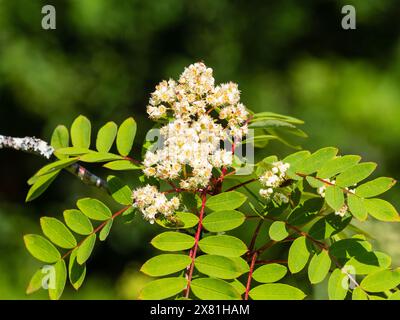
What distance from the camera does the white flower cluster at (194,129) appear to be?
55.9 inches

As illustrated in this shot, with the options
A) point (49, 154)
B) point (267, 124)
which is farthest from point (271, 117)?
point (49, 154)

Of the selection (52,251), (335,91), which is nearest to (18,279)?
(335,91)

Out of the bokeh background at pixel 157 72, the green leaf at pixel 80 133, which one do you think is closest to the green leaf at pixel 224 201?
the green leaf at pixel 80 133

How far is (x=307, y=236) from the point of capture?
1.44 metres

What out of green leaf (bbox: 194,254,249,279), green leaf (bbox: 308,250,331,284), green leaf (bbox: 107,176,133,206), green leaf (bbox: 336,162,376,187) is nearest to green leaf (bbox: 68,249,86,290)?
green leaf (bbox: 107,176,133,206)

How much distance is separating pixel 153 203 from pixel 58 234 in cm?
24

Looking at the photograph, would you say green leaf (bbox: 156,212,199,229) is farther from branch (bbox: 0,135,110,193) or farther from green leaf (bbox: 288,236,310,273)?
branch (bbox: 0,135,110,193)

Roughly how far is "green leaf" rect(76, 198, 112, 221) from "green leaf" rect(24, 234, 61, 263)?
0.37 ft

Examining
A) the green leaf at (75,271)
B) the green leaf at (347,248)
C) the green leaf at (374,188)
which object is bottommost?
the green leaf at (75,271)

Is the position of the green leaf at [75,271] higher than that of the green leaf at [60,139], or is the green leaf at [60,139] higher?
the green leaf at [60,139]

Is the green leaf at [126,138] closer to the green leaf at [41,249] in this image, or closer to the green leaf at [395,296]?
the green leaf at [41,249]

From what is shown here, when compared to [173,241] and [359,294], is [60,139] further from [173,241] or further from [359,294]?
[359,294]

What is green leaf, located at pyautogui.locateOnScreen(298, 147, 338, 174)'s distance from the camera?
4.83 ft

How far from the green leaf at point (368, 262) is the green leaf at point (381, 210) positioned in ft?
0.29
